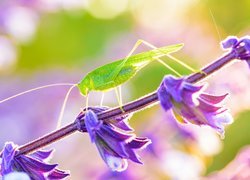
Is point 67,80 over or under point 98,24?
under

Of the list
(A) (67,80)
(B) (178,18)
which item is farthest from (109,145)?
(B) (178,18)

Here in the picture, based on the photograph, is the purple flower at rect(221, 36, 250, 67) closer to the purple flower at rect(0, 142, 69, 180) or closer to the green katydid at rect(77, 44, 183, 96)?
the green katydid at rect(77, 44, 183, 96)

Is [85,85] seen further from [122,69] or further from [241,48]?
[241,48]

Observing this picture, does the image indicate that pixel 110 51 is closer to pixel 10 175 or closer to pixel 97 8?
pixel 97 8

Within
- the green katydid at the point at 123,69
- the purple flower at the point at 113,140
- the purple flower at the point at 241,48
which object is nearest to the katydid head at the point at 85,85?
the green katydid at the point at 123,69

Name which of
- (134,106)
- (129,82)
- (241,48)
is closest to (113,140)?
(134,106)

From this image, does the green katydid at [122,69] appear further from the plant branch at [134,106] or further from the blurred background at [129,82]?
the blurred background at [129,82]

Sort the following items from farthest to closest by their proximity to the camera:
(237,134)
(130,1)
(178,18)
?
1. (130,1)
2. (178,18)
3. (237,134)
